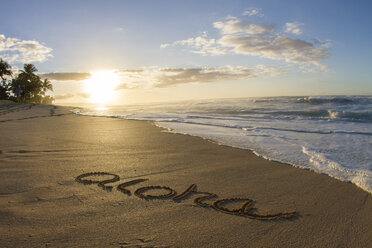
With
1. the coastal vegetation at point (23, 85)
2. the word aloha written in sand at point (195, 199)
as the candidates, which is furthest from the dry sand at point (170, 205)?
the coastal vegetation at point (23, 85)

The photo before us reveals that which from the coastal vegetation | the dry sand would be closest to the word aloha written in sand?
the dry sand

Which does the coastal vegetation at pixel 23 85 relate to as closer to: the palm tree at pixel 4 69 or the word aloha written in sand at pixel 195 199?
the palm tree at pixel 4 69

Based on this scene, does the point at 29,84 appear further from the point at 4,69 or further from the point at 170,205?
the point at 170,205

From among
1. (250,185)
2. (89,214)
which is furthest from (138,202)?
(250,185)

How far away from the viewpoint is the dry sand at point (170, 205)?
176cm

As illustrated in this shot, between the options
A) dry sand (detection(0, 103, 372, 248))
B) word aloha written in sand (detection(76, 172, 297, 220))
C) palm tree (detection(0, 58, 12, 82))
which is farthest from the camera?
palm tree (detection(0, 58, 12, 82))

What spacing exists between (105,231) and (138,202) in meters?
0.54

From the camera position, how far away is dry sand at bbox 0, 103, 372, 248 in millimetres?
1763

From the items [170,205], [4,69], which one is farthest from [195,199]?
[4,69]

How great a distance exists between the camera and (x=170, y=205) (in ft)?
7.50

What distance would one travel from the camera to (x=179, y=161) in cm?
384

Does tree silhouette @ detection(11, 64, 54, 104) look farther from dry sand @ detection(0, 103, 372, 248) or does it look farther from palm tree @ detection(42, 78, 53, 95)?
dry sand @ detection(0, 103, 372, 248)

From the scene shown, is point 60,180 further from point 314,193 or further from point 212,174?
point 314,193

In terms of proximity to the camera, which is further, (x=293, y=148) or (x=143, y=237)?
(x=293, y=148)
